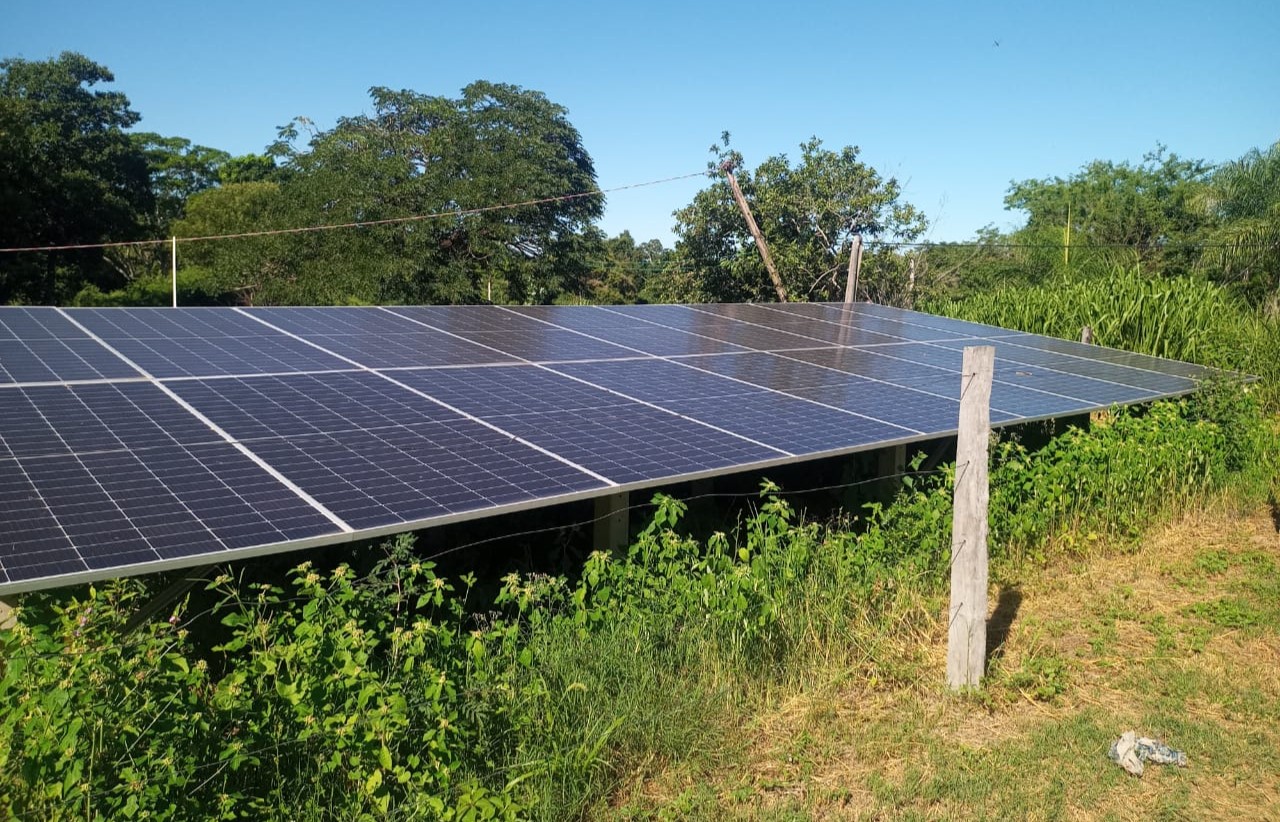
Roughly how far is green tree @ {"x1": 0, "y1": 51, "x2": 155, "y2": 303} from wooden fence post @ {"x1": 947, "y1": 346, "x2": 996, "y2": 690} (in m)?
31.4

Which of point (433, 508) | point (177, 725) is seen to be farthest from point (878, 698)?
point (177, 725)

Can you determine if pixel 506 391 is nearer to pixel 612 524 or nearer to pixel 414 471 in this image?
pixel 612 524

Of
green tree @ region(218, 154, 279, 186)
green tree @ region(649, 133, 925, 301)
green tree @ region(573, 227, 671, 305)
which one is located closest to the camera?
green tree @ region(649, 133, 925, 301)

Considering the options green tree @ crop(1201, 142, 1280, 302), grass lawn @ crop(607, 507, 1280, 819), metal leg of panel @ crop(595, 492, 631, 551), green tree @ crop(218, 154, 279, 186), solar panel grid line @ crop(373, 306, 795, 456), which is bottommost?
grass lawn @ crop(607, 507, 1280, 819)

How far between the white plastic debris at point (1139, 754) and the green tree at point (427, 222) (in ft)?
77.8

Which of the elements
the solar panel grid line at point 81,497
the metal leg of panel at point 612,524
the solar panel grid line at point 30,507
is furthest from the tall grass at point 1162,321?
the solar panel grid line at point 30,507

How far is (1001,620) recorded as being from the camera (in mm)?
7199

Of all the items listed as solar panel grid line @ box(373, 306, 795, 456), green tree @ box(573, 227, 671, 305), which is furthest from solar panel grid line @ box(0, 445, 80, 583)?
green tree @ box(573, 227, 671, 305)

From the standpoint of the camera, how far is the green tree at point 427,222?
2744 cm

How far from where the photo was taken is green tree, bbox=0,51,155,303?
3003 cm

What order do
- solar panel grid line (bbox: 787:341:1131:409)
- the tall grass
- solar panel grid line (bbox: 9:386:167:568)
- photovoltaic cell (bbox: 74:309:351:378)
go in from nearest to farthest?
solar panel grid line (bbox: 9:386:167:568) → photovoltaic cell (bbox: 74:309:351:378) → solar panel grid line (bbox: 787:341:1131:409) → the tall grass

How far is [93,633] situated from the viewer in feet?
14.0

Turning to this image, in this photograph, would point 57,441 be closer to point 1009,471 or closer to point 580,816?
point 580,816

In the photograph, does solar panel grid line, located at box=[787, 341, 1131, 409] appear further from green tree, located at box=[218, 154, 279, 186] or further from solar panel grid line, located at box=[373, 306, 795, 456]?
green tree, located at box=[218, 154, 279, 186]
